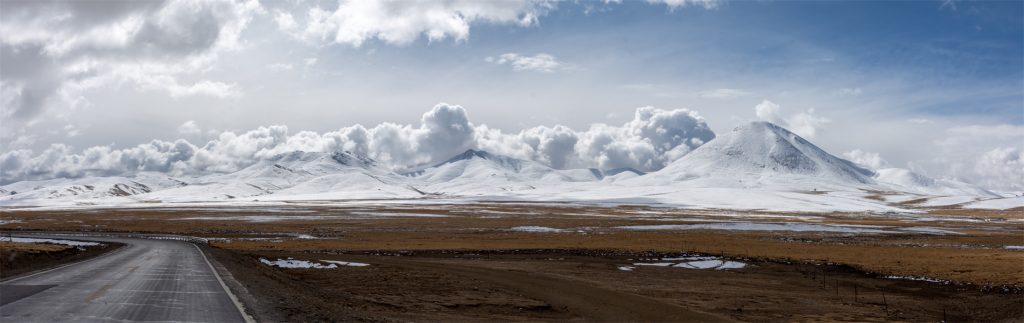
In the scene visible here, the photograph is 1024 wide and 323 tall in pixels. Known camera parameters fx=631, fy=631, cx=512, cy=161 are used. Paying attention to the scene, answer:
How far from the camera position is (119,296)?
18.6m

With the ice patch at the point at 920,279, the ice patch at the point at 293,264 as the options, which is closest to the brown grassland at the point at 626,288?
the ice patch at the point at 920,279

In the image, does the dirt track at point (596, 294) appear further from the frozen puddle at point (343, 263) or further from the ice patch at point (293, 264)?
the ice patch at point (293, 264)

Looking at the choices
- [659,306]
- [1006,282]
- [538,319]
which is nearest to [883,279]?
[1006,282]

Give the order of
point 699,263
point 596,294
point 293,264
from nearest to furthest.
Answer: point 596,294 < point 293,264 < point 699,263

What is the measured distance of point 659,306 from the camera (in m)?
23.8

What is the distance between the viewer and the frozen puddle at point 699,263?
3733cm

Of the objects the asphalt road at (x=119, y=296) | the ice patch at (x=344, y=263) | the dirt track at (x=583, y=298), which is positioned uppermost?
the asphalt road at (x=119, y=296)

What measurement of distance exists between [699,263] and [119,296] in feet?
102

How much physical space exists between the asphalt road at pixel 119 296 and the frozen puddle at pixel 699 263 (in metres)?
22.8

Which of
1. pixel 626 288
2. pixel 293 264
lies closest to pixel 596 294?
pixel 626 288

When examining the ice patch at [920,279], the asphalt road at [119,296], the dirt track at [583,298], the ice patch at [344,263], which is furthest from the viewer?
the ice patch at [344,263]

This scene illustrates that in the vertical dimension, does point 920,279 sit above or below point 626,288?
below

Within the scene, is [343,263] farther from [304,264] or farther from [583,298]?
[583,298]

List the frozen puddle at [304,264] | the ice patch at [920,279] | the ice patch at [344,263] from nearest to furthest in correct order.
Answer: the ice patch at [920,279]
the frozen puddle at [304,264]
the ice patch at [344,263]
